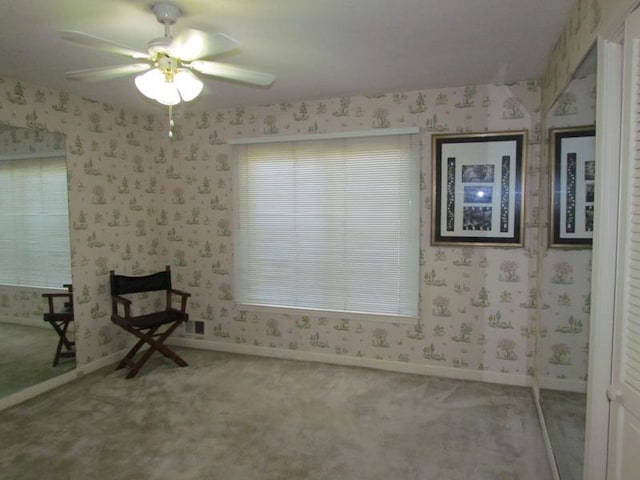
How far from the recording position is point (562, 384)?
2.16 metres

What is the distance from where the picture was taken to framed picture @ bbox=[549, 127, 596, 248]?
169cm

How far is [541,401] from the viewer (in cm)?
270

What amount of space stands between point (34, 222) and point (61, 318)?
80cm

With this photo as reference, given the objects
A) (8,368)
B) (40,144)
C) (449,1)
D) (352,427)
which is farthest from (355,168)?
(8,368)

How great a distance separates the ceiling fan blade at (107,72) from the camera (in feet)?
6.56

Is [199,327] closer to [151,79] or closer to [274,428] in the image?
[274,428]

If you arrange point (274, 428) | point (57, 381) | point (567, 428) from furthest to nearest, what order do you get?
point (57, 381) → point (274, 428) → point (567, 428)

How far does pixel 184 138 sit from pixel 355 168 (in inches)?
69.3

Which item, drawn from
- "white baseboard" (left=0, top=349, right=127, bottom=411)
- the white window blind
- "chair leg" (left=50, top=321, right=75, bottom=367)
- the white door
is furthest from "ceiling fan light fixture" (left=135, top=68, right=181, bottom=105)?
"white baseboard" (left=0, top=349, right=127, bottom=411)

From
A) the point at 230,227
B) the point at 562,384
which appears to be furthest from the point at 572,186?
the point at 230,227

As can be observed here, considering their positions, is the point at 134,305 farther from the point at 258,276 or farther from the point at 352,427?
the point at 352,427

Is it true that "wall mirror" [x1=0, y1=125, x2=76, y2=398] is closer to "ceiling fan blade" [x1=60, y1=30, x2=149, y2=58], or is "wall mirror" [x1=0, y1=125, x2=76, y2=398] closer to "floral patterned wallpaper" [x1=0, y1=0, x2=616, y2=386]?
"floral patterned wallpaper" [x1=0, y1=0, x2=616, y2=386]

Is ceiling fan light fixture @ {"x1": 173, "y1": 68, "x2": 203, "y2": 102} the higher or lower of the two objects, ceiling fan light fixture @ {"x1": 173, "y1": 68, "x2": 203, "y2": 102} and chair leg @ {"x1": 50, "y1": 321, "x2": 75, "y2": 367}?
the higher

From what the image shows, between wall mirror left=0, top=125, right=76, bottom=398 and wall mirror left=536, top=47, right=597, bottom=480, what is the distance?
11.6 feet
